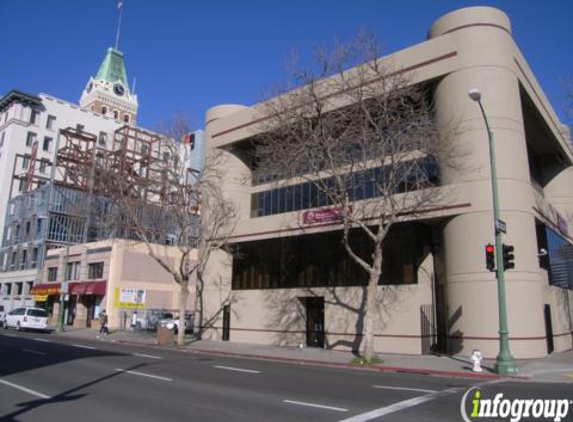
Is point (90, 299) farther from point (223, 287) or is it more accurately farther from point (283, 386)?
point (283, 386)

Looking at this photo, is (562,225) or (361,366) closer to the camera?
(361,366)

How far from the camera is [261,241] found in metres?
32.0

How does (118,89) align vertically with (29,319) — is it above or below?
above

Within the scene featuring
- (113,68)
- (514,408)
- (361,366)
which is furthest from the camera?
(113,68)

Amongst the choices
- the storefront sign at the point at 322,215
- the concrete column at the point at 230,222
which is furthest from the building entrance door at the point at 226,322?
the storefront sign at the point at 322,215

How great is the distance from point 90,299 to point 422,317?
1349 inches

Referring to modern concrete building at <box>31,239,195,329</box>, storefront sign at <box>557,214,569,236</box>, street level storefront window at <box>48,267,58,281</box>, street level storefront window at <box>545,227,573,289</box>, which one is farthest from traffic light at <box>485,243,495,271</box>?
street level storefront window at <box>48,267,58,281</box>

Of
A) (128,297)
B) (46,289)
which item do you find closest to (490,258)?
(128,297)

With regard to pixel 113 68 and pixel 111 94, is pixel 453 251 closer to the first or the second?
pixel 111 94

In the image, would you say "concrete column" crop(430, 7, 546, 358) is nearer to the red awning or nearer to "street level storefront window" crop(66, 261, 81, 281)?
the red awning

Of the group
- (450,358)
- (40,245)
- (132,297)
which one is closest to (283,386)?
(450,358)

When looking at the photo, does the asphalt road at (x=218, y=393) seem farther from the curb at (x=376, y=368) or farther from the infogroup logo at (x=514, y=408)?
the curb at (x=376, y=368)

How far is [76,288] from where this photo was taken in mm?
45969

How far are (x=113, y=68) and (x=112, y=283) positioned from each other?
101 meters
